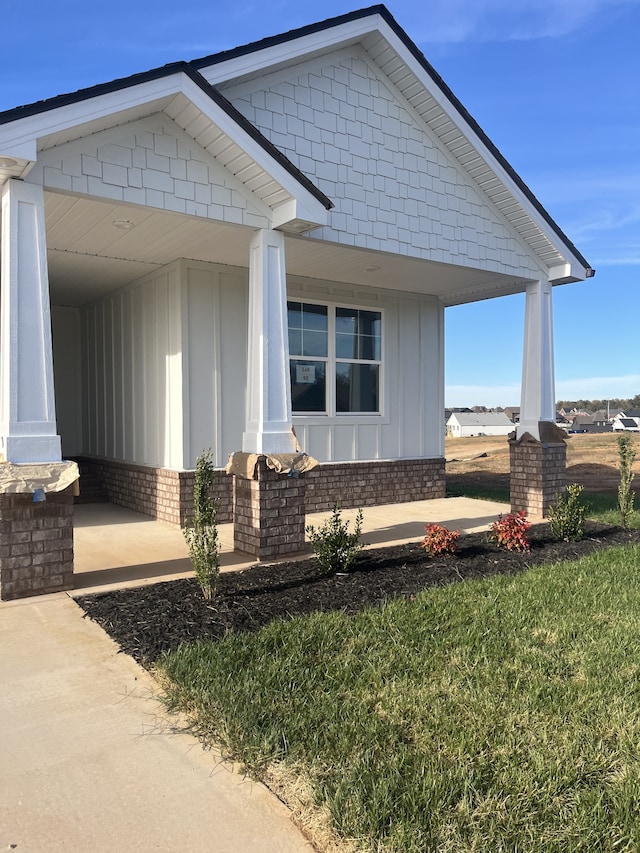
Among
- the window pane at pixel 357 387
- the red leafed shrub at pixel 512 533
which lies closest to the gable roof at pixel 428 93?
the window pane at pixel 357 387

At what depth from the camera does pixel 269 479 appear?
21.6ft

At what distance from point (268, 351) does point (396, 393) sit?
15.6 ft

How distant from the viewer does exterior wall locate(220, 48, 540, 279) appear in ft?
24.5

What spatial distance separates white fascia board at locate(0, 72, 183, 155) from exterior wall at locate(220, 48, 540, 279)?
1660 millimetres

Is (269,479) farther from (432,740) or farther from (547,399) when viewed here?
(547,399)

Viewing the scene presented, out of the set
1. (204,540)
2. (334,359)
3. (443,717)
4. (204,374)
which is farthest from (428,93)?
(443,717)

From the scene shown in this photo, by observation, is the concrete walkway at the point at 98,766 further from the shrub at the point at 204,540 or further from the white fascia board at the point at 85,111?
the white fascia board at the point at 85,111

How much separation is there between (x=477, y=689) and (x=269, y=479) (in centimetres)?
345

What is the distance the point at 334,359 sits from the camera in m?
10.2

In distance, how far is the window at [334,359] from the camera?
32.3 ft

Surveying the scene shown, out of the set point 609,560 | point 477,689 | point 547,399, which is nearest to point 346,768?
point 477,689

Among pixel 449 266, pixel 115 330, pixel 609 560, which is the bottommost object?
pixel 609 560

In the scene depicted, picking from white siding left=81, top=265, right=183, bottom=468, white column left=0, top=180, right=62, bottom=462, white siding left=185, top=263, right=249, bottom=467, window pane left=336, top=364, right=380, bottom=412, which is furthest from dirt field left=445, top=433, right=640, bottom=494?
white column left=0, top=180, right=62, bottom=462

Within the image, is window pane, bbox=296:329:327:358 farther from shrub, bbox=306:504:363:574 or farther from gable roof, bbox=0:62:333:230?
shrub, bbox=306:504:363:574
